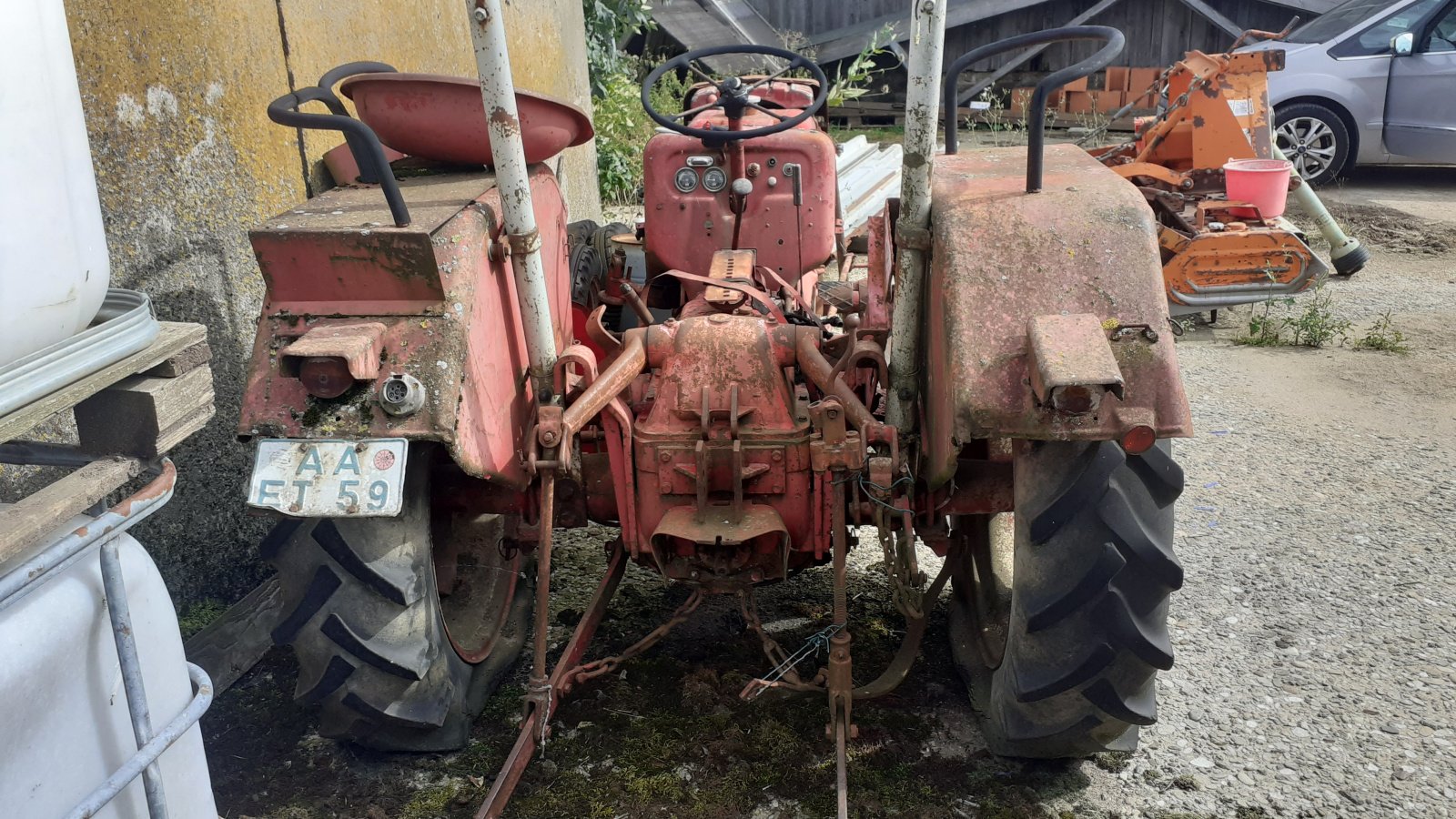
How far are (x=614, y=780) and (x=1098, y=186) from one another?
175 centimetres

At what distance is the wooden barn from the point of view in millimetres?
12406

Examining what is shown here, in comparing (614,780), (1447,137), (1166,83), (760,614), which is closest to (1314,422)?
(1166,83)

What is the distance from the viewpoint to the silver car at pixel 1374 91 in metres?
8.73

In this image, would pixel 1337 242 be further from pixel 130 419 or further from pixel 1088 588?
pixel 130 419

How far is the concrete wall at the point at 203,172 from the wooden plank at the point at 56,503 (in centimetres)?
156

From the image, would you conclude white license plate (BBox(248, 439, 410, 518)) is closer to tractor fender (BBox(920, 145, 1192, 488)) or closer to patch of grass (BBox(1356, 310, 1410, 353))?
tractor fender (BBox(920, 145, 1192, 488))

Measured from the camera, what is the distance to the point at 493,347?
256cm

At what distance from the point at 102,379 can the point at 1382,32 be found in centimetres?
1007

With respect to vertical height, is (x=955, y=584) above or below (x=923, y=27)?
below

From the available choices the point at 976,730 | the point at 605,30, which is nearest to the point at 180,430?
the point at 976,730

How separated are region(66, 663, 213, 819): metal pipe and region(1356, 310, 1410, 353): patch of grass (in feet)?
18.8

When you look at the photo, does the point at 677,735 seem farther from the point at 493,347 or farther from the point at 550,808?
the point at 493,347

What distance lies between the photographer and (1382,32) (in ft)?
29.3

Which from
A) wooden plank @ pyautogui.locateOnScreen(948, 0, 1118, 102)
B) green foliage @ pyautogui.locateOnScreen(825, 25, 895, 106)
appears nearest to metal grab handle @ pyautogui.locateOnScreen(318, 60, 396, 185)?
green foliage @ pyautogui.locateOnScreen(825, 25, 895, 106)
